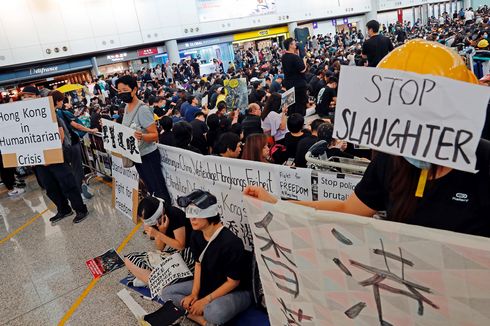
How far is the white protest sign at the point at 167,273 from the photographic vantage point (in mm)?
3266

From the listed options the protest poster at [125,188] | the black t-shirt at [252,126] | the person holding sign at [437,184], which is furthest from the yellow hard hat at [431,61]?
the black t-shirt at [252,126]

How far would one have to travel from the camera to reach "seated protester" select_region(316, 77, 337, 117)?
884 cm

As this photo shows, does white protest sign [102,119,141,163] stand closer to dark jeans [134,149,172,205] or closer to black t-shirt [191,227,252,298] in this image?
dark jeans [134,149,172,205]

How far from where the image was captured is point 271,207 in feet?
5.24

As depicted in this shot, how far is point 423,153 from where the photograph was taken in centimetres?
116

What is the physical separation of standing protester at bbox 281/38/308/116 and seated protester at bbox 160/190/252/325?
14.7 feet

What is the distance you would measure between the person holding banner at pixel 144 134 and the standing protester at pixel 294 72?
3.29 metres

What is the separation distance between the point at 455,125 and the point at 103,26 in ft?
82.3

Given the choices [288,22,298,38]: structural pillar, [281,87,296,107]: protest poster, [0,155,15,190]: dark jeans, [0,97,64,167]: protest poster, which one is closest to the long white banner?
[0,97,64,167]: protest poster

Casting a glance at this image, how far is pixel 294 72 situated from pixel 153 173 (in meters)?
3.58

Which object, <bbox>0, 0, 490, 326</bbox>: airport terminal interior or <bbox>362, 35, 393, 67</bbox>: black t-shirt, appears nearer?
<bbox>0, 0, 490, 326</bbox>: airport terminal interior

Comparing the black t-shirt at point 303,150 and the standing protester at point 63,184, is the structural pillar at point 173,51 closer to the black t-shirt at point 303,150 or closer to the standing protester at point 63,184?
the standing protester at point 63,184

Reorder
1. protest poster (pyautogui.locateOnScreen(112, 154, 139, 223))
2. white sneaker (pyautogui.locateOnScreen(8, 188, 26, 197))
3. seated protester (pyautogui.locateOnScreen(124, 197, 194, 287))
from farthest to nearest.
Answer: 1. white sneaker (pyautogui.locateOnScreen(8, 188, 26, 197))
2. protest poster (pyautogui.locateOnScreen(112, 154, 139, 223))
3. seated protester (pyautogui.locateOnScreen(124, 197, 194, 287))

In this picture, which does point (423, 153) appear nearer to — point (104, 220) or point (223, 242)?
point (223, 242)
